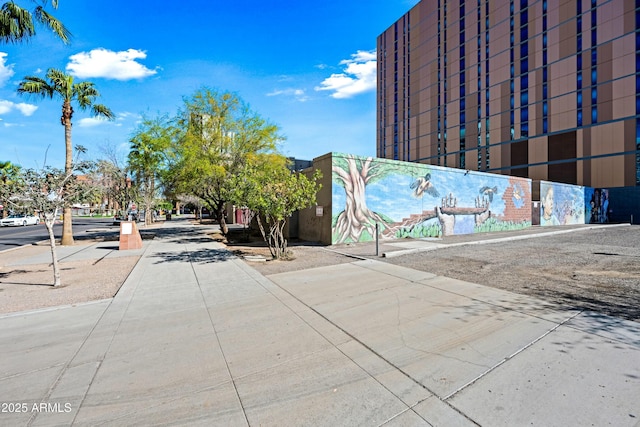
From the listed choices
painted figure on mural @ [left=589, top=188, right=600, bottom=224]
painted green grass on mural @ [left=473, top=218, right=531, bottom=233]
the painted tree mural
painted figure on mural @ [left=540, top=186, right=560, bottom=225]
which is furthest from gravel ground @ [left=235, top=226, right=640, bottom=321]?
painted figure on mural @ [left=589, top=188, right=600, bottom=224]

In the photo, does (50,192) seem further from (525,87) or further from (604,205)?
(525,87)

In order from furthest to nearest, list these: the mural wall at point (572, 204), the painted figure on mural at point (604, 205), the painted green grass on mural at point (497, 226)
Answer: the painted figure on mural at point (604, 205) → the mural wall at point (572, 204) → the painted green grass on mural at point (497, 226)

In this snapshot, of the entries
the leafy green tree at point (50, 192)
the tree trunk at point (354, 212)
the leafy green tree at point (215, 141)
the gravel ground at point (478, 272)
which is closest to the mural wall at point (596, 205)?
the gravel ground at point (478, 272)

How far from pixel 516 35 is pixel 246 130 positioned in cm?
4953

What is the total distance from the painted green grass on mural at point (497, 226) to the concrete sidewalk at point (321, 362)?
16.7m

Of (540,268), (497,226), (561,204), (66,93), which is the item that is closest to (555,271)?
(540,268)

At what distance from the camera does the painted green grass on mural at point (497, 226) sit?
2092 centimetres

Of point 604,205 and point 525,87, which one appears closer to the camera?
point 604,205

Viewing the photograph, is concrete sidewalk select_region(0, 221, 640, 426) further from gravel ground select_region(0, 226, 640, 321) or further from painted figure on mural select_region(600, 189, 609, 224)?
painted figure on mural select_region(600, 189, 609, 224)

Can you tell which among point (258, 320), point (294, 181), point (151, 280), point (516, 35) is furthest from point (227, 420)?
point (516, 35)

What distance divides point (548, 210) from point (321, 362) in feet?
111

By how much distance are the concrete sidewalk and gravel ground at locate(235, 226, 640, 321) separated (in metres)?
0.99

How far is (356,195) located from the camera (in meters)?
14.9

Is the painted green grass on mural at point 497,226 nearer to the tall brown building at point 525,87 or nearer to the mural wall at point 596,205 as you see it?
the mural wall at point 596,205
